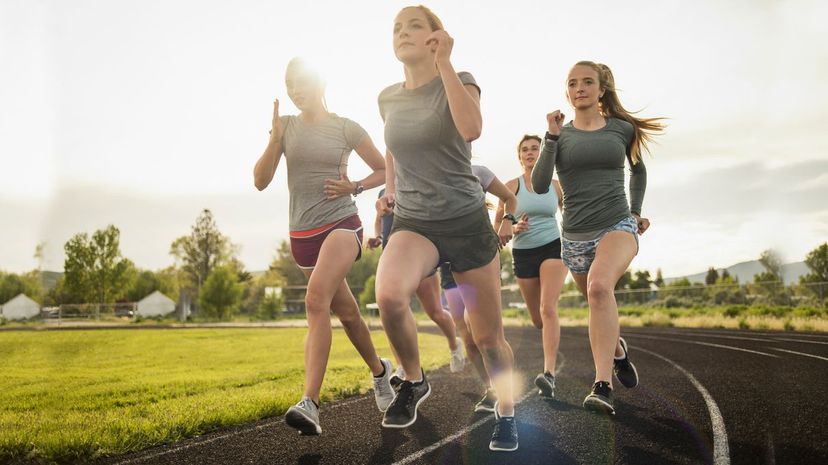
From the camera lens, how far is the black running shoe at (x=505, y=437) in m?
3.65

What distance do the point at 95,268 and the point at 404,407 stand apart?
56537 millimetres

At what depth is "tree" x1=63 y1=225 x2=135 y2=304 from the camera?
52.3 m

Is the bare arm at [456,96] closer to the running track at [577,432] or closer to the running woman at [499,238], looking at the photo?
the running woman at [499,238]

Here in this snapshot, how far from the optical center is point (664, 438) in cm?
410

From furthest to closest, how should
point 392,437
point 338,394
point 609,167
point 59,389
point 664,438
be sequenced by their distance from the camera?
point 59,389 < point 338,394 < point 609,167 < point 392,437 < point 664,438

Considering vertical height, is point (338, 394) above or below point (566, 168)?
below

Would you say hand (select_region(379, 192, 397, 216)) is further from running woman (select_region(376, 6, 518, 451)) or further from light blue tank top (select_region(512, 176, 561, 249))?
light blue tank top (select_region(512, 176, 561, 249))

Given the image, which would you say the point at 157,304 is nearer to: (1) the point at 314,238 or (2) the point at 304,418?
(1) the point at 314,238

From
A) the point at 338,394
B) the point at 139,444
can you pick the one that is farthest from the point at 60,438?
the point at 338,394

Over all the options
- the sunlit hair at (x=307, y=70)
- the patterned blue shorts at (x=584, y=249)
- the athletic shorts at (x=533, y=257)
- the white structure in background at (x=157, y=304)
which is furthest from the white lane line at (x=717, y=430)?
the white structure in background at (x=157, y=304)

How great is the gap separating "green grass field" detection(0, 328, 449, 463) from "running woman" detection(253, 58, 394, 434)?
157 cm

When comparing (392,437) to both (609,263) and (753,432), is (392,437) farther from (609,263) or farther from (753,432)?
(753,432)

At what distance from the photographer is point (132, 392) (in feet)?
24.8

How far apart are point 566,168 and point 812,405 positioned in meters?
3.00
